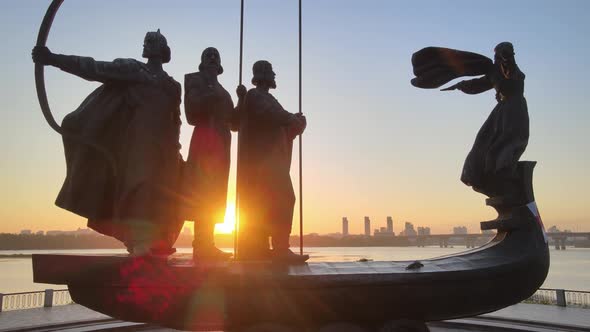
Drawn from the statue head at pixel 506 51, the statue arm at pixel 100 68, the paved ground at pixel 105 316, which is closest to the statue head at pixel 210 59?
the statue arm at pixel 100 68

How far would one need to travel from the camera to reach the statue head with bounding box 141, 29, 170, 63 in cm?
538

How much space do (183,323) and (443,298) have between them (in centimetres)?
276

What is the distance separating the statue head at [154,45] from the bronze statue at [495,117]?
12.5ft

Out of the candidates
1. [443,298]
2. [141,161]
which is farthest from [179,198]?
[443,298]

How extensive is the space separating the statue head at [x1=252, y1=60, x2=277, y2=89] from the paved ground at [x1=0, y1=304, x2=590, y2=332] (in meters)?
7.05

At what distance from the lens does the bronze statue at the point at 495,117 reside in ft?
18.4

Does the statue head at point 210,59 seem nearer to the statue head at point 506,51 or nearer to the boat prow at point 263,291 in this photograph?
the boat prow at point 263,291

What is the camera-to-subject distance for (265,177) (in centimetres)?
570

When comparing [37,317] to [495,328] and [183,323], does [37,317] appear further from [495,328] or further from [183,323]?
[495,328]

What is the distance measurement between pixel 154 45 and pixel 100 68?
74 centimetres

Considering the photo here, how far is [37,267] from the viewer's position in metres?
4.26

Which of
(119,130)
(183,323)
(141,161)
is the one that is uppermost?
(119,130)

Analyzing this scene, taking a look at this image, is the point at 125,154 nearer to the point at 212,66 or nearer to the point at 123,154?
the point at 123,154

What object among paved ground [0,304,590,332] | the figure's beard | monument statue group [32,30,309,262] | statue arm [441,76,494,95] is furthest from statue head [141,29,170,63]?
paved ground [0,304,590,332]
